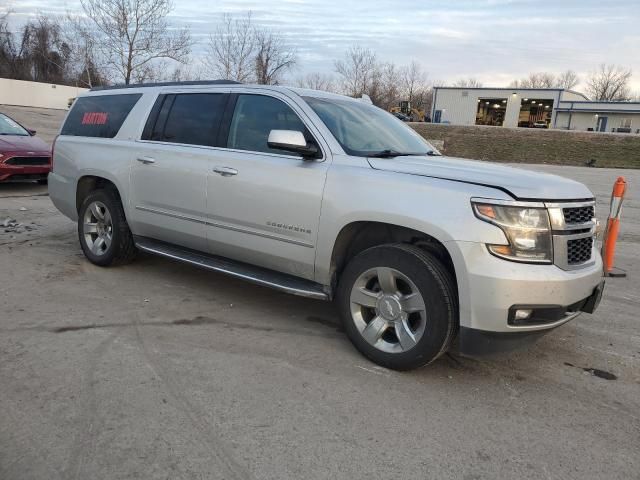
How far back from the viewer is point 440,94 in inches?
2608

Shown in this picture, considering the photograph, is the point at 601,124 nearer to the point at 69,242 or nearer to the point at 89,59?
the point at 89,59

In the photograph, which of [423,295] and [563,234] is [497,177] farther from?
[423,295]

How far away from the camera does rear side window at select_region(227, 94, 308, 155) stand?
13.9 ft

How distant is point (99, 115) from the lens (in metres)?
5.81

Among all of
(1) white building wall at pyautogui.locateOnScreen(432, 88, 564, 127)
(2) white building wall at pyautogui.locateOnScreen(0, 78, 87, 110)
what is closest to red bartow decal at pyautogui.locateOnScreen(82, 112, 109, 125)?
(2) white building wall at pyautogui.locateOnScreen(0, 78, 87, 110)

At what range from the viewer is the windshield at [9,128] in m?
11.1

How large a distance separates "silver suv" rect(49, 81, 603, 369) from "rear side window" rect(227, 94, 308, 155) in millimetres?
12

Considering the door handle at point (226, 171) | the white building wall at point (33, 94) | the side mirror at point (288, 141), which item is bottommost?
the door handle at point (226, 171)

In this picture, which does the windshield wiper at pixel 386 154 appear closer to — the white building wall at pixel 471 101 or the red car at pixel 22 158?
the red car at pixel 22 158

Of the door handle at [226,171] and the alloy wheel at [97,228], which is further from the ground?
the door handle at [226,171]

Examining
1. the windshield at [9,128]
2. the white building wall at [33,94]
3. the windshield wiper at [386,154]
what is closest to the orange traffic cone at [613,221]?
the windshield wiper at [386,154]

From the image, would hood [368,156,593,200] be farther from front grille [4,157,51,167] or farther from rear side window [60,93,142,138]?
front grille [4,157,51,167]

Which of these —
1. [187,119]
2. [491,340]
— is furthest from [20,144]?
[491,340]

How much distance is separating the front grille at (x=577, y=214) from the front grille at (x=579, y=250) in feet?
0.40
